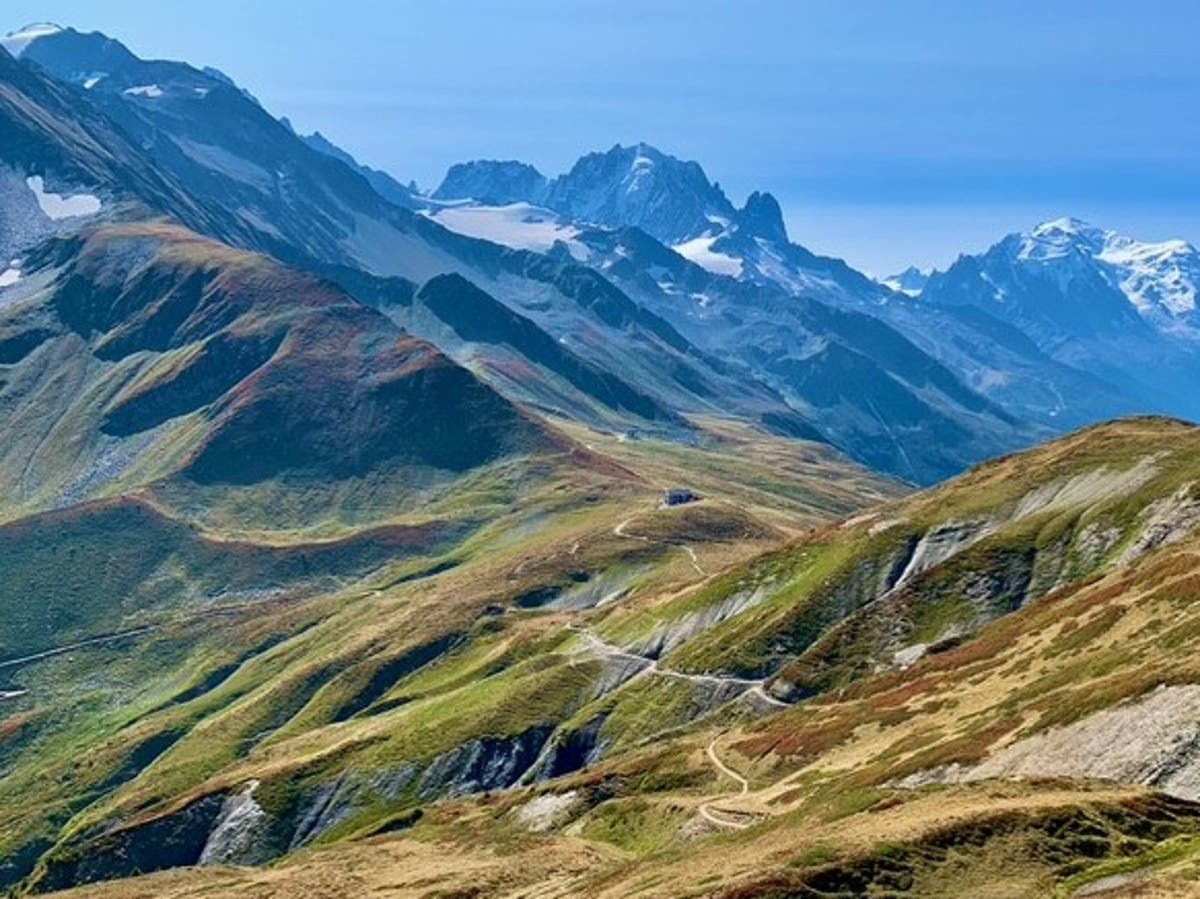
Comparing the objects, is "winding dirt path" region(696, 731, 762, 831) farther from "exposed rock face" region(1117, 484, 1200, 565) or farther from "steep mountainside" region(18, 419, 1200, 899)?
"exposed rock face" region(1117, 484, 1200, 565)

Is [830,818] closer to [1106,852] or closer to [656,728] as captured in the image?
[1106,852]

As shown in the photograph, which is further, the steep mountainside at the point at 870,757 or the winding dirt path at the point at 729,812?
the winding dirt path at the point at 729,812

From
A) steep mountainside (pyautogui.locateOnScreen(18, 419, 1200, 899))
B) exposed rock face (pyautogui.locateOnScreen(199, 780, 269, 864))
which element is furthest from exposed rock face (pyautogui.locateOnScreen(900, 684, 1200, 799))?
exposed rock face (pyautogui.locateOnScreen(199, 780, 269, 864))

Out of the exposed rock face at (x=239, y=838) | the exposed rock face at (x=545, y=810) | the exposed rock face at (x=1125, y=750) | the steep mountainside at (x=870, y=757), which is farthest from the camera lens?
the exposed rock face at (x=239, y=838)

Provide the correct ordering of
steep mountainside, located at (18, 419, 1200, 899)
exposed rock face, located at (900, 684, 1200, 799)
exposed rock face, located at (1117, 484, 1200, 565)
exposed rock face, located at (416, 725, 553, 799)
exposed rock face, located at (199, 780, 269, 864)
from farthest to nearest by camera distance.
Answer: exposed rock face, located at (199, 780, 269, 864) < exposed rock face, located at (416, 725, 553, 799) < exposed rock face, located at (1117, 484, 1200, 565) < exposed rock face, located at (900, 684, 1200, 799) < steep mountainside, located at (18, 419, 1200, 899)

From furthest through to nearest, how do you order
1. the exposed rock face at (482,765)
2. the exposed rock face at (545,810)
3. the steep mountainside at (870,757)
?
the exposed rock face at (482,765), the exposed rock face at (545,810), the steep mountainside at (870,757)

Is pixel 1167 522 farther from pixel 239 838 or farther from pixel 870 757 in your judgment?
pixel 239 838

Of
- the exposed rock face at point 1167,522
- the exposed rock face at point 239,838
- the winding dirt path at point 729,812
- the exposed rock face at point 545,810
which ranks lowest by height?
the exposed rock face at point 239,838

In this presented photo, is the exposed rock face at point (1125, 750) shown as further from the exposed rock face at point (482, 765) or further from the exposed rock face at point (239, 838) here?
the exposed rock face at point (239, 838)

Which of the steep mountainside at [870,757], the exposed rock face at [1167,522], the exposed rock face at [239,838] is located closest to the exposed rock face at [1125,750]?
the steep mountainside at [870,757]

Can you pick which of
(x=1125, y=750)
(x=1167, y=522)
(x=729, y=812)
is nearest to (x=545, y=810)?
(x=729, y=812)

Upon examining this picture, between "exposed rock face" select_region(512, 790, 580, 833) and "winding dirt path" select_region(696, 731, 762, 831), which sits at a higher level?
"winding dirt path" select_region(696, 731, 762, 831)

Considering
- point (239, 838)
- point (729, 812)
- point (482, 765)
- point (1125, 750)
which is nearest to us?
point (1125, 750)

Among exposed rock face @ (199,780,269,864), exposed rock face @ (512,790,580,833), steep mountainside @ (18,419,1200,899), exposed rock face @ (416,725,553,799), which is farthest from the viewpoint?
exposed rock face @ (199,780,269,864)
